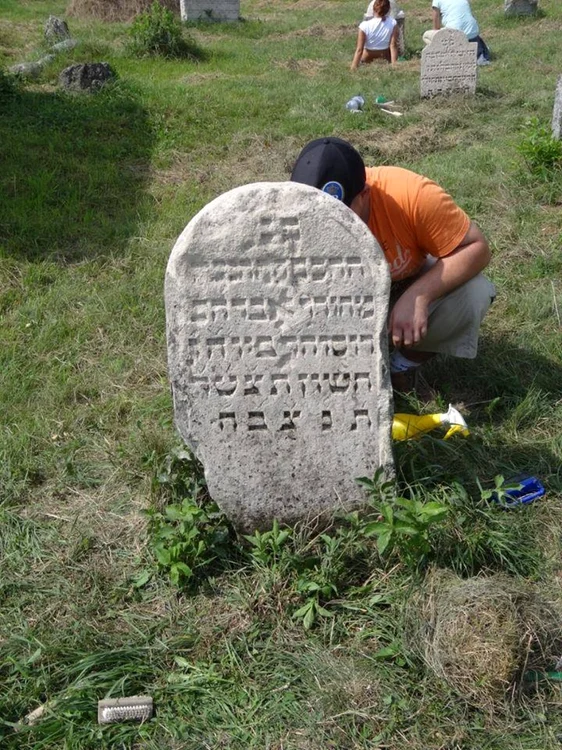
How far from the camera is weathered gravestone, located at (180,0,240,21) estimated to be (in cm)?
1485

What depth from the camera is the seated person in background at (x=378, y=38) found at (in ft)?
36.9

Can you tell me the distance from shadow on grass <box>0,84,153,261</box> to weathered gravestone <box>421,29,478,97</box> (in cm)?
326

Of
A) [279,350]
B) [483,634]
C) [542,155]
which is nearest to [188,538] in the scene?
[279,350]

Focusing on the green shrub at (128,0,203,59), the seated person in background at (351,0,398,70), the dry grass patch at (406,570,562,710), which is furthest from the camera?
the seated person in background at (351,0,398,70)

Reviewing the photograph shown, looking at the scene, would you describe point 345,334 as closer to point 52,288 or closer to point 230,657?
point 230,657

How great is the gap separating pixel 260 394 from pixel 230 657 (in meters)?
0.88

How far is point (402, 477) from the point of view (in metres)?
3.06

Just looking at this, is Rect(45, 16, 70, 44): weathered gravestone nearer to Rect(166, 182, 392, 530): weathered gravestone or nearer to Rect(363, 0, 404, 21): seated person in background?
Rect(363, 0, 404, 21): seated person in background

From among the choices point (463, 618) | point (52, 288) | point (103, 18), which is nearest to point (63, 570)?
point (463, 618)

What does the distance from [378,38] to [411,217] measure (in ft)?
29.6

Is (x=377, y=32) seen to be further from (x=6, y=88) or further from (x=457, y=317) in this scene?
(x=457, y=317)

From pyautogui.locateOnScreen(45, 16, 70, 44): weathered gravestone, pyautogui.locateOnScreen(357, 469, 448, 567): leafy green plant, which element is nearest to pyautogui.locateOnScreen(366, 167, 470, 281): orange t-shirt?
pyautogui.locateOnScreen(357, 469, 448, 567): leafy green plant

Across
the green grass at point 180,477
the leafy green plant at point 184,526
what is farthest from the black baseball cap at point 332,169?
the leafy green plant at point 184,526

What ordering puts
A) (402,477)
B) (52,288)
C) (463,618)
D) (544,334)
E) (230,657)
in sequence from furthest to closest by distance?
(52,288) < (544,334) < (402,477) < (230,657) < (463,618)
